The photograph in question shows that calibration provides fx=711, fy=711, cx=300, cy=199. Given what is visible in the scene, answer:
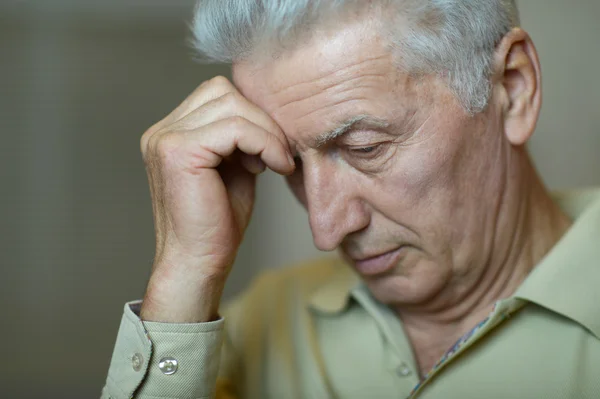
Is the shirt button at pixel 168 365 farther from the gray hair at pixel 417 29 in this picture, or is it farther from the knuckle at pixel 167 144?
the gray hair at pixel 417 29

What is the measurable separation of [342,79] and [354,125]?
0.29 ft

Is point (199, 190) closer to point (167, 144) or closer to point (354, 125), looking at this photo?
point (167, 144)

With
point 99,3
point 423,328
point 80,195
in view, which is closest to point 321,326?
point 423,328

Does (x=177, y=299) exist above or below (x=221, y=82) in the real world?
below

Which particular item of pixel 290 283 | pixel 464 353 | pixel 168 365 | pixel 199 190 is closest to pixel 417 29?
pixel 199 190

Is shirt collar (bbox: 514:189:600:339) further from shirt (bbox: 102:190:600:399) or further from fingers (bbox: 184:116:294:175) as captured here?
fingers (bbox: 184:116:294:175)

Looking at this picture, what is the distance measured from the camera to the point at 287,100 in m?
1.36

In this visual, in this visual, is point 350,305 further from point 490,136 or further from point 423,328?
point 490,136

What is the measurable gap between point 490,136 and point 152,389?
2.73ft

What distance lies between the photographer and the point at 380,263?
146 cm

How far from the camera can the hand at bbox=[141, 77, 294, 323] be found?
4.55ft

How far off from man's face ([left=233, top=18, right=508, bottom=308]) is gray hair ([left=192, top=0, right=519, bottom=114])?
26mm

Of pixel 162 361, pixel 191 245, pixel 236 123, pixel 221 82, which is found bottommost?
pixel 162 361

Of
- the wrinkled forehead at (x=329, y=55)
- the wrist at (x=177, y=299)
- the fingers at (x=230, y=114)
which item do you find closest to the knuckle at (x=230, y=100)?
the fingers at (x=230, y=114)
